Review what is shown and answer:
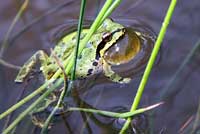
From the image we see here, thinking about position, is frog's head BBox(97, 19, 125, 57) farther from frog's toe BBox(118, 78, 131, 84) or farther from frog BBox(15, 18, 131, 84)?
frog's toe BBox(118, 78, 131, 84)

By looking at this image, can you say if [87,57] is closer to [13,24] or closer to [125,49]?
[125,49]

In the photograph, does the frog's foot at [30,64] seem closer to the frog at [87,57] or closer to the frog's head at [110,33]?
the frog at [87,57]

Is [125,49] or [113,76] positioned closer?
[113,76]

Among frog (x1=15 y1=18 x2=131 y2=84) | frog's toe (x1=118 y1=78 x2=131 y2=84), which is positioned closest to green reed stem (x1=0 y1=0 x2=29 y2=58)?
frog (x1=15 y1=18 x2=131 y2=84)

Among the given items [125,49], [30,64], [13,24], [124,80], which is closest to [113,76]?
[124,80]

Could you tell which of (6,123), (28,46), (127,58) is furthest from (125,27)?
(6,123)
